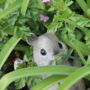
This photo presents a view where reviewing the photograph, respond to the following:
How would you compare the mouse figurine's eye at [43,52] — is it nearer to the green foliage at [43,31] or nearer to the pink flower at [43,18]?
the green foliage at [43,31]

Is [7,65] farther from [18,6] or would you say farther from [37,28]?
[18,6]

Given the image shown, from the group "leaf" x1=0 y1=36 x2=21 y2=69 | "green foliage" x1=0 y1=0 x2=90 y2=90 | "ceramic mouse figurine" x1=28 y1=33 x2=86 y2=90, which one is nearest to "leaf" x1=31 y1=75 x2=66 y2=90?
"green foliage" x1=0 y1=0 x2=90 y2=90

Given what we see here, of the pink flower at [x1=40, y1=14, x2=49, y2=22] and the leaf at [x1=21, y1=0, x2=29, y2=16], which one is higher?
the leaf at [x1=21, y1=0, x2=29, y2=16]

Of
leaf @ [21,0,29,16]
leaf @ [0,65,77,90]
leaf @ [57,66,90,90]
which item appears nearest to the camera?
leaf @ [57,66,90,90]

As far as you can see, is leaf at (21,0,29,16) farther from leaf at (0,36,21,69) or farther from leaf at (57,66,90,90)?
leaf at (57,66,90,90)

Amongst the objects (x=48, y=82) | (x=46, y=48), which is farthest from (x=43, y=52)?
(x=48, y=82)

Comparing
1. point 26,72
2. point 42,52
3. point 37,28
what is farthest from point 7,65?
point 26,72
